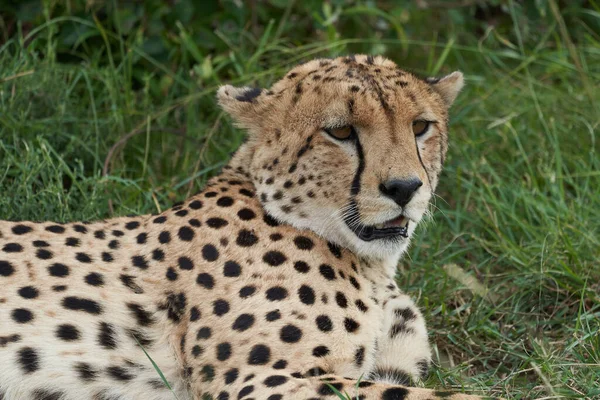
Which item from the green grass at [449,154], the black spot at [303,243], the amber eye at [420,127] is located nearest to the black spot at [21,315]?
the black spot at [303,243]

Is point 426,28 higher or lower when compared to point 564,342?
higher

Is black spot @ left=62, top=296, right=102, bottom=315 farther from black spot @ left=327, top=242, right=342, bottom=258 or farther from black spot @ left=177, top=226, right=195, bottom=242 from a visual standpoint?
black spot @ left=327, top=242, right=342, bottom=258

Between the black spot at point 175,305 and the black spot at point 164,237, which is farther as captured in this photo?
the black spot at point 164,237

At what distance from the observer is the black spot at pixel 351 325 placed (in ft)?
9.00

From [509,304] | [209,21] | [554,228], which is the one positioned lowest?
[509,304]

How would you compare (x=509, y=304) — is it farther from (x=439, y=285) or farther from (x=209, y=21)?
(x=209, y=21)

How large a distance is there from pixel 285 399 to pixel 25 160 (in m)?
1.78

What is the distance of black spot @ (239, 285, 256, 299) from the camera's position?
2.77 metres

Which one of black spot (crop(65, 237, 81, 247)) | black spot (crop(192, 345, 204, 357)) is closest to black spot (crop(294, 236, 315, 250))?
black spot (crop(192, 345, 204, 357))

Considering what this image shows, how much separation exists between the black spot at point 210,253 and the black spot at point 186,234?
0.23ft

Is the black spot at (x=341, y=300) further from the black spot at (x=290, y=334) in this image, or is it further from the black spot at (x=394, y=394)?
the black spot at (x=394, y=394)

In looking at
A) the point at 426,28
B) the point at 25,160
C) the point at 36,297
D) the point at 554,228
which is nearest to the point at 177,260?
the point at 36,297

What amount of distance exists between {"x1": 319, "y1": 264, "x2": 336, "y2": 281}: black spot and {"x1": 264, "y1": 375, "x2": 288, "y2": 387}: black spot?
1.25 ft

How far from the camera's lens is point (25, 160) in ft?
12.5
